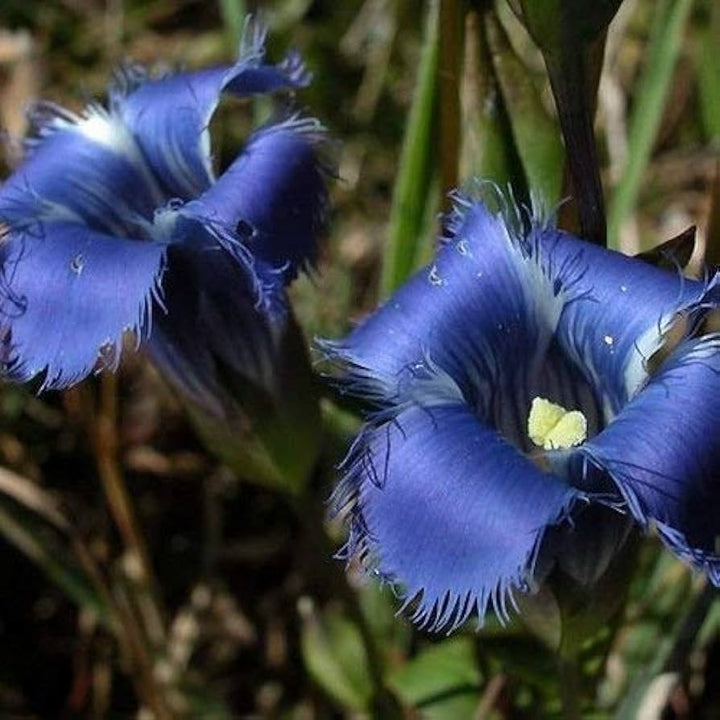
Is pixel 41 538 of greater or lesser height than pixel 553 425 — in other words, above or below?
below

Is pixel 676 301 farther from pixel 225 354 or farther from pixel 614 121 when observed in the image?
pixel 614 121

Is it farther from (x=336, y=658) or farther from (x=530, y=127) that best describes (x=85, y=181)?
(x=336, y=658)

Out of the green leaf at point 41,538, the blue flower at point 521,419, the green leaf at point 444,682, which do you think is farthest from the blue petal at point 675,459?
the green leaf at point 41,538

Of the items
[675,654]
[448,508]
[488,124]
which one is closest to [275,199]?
[488,124]

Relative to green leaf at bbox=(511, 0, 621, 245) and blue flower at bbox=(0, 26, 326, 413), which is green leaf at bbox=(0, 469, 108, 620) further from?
green leaf at bbox=(511, 0, 621, 245)

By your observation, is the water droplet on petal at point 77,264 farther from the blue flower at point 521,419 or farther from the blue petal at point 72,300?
the blue flower at point 521,419

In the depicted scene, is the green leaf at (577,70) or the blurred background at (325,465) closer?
the green leaf at (577,70)

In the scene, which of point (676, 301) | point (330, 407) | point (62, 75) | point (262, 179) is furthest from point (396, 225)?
point (62, 75)
